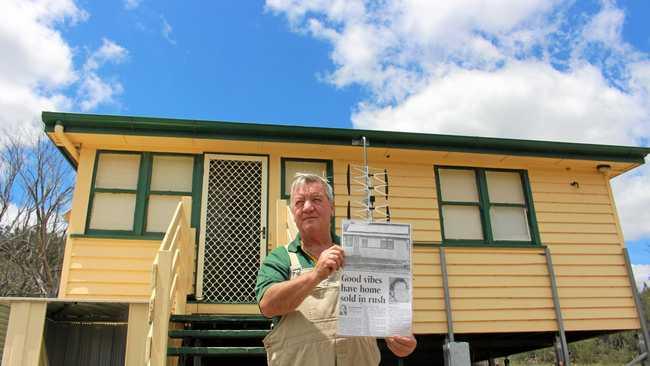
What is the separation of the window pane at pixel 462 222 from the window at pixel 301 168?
71.9 inches

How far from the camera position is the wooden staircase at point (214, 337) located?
15.9ft

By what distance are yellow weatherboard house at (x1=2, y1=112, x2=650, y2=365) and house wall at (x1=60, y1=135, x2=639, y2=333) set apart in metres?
0.02

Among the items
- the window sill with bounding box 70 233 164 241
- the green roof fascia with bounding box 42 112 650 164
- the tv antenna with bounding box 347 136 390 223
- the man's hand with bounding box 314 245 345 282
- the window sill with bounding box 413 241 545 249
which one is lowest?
the man's hand with bounding box 314 245 345 282

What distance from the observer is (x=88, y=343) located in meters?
6.19

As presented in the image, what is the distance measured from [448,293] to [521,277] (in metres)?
1.18

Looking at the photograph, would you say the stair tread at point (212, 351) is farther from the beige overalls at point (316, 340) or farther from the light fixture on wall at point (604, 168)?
the light fixture on wall at point (604, 168)

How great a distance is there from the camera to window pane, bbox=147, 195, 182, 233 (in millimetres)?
6773

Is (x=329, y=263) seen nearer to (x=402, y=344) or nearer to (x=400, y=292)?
(x=400, y=292)

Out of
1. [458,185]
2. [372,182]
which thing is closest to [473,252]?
[458,185]

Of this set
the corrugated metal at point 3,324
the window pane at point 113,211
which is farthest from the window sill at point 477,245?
the corrugated metal at point 3,324

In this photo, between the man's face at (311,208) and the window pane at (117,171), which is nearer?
the man's face at (311,208)

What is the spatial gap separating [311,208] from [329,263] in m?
0.39

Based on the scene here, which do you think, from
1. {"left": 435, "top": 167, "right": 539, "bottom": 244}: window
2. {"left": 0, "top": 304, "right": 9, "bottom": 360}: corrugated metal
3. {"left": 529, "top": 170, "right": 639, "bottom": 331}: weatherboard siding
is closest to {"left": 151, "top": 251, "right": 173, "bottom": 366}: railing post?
{"left": 0, "top": 304, "right": 9, "bottom": 360}: corrugated metal

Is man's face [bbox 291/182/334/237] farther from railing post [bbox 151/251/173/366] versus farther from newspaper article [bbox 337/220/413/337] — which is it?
railing post [bbox 151/251/173/366]
